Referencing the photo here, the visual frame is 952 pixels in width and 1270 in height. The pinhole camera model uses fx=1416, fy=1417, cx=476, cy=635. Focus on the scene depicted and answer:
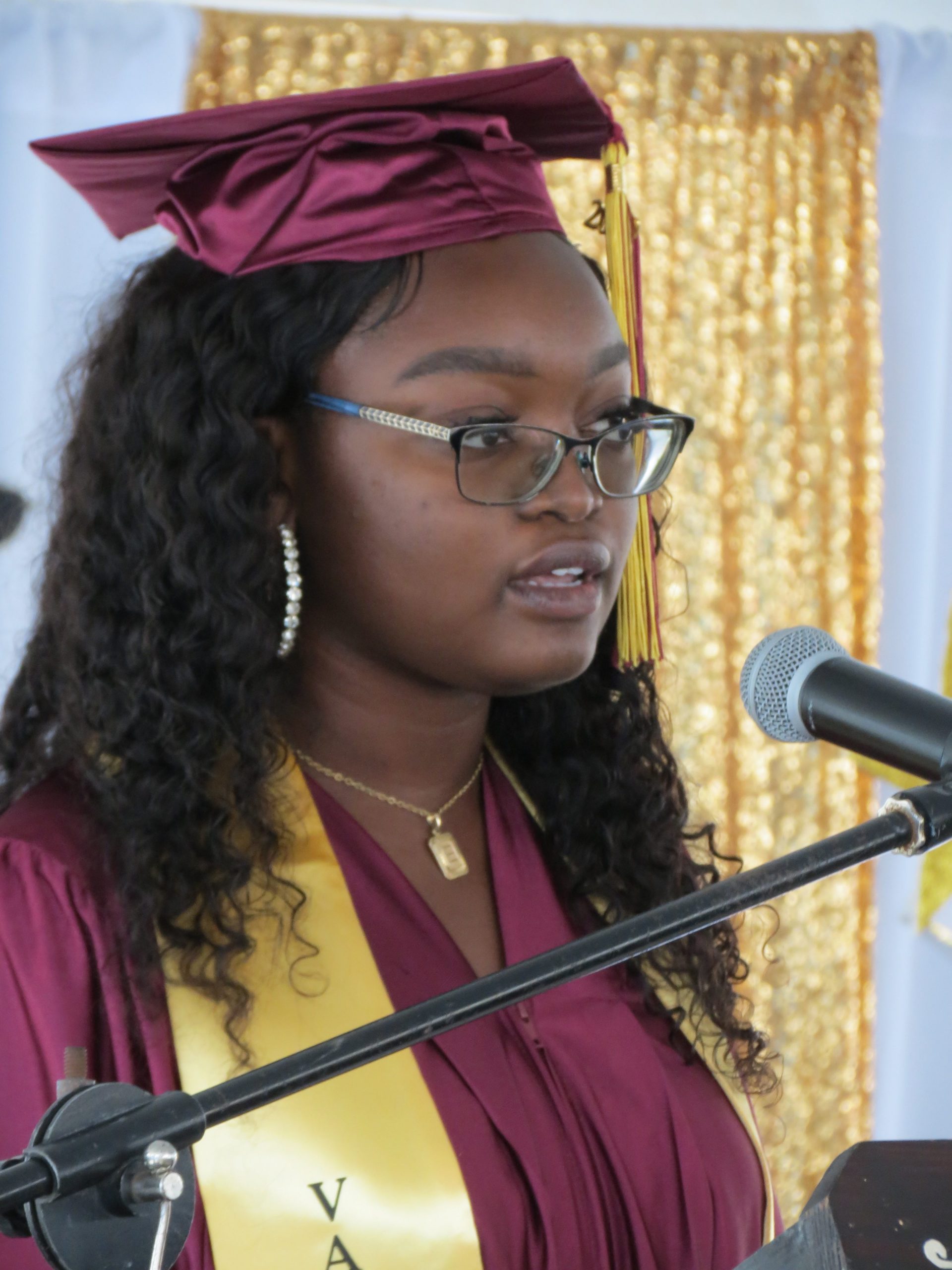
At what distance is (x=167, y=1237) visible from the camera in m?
0.68

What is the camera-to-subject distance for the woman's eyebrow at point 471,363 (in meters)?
1.30

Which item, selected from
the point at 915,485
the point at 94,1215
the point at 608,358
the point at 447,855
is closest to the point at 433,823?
the point at 447,855

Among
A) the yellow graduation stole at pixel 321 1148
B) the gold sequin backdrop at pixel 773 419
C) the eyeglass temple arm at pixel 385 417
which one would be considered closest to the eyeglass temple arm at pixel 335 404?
the eyeglass temple arm at pixel 385 417

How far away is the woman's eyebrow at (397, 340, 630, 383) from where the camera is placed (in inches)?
51.3

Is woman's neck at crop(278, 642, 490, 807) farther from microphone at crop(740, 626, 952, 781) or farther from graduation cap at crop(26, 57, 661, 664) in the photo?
microphone at crop(740, 626, 952, 781)

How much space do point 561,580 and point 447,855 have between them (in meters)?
0.34

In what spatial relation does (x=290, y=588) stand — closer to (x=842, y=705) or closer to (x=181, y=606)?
(x=181, y=606)

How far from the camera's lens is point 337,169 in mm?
1334

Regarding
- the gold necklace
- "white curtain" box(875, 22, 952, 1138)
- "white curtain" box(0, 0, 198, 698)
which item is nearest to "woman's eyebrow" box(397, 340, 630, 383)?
the gold necklace

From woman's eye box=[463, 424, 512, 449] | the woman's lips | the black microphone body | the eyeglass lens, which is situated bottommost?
the woman's lips

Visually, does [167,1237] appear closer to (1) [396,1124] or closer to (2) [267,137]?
(1) [396,1124]

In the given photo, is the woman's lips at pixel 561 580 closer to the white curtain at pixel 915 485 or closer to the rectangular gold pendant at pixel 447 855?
the rectangular gold pendant at pixel 447 855

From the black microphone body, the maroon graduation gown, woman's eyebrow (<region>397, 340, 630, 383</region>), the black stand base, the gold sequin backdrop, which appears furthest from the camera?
the gold sequin backdrop

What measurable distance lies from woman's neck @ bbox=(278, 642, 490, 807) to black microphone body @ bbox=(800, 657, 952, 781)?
0.61m
